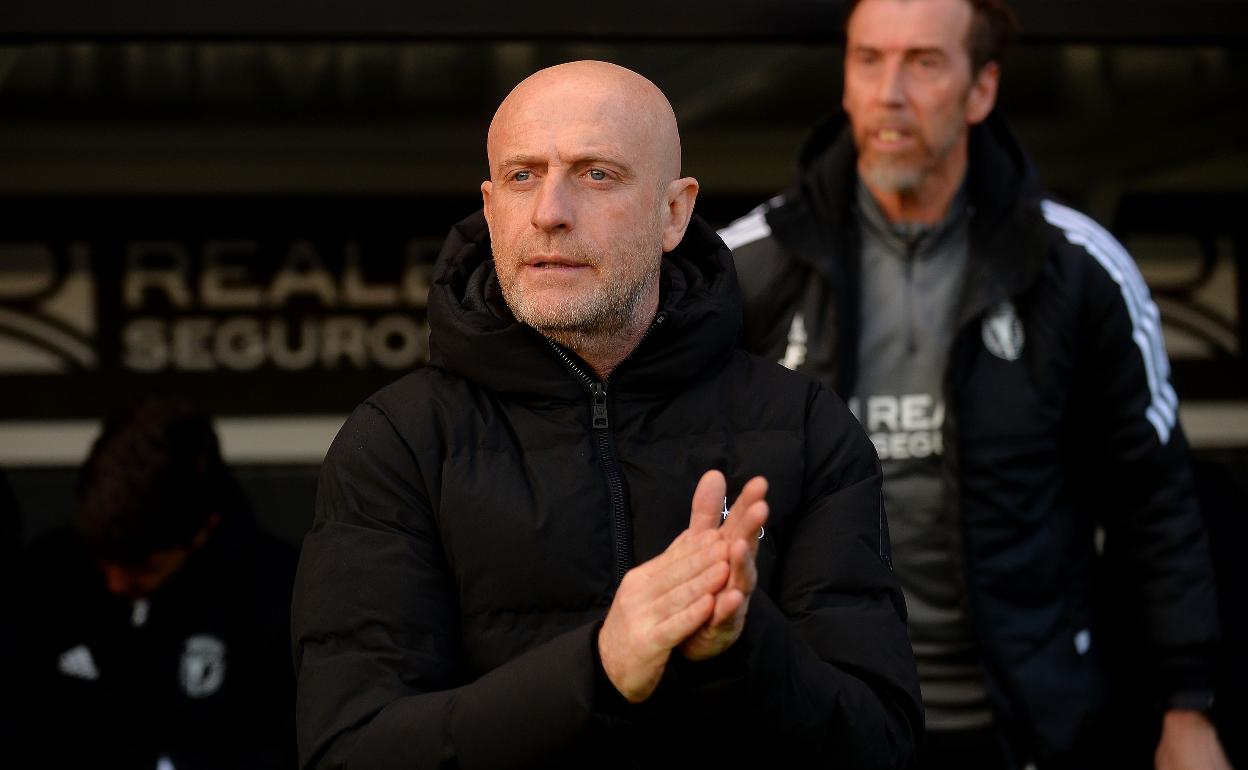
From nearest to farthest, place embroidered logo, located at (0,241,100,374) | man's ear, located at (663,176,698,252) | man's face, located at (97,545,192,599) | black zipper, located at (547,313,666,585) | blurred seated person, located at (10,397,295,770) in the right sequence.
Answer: black zipper, located at (547,313,666,585)
man's ear, located at (663,176,698,252)
blurred seated person, located at (10,397,295,770)
man's face, located at (97,545,192,599)
embroidered logo, located at (0,241,100,374)

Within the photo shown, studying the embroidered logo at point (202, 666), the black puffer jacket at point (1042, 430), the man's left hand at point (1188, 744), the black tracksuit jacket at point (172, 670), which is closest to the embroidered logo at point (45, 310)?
the black tracksuit jacket at point (172, 670)

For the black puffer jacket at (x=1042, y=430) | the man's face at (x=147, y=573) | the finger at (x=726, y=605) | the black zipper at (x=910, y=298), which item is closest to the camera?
the finger at (x=726, y=605)

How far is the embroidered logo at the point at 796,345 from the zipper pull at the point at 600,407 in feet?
3.48

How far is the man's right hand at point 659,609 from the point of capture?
58.4 inches

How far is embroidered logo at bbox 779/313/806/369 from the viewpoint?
9.25 ft

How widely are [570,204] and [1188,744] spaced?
1.64 m

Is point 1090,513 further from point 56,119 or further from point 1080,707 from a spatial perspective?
point 56,119

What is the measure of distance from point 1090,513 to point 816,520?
1313 mm

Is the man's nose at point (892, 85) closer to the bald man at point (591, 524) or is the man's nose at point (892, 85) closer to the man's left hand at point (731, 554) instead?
the bald man at point (591, 524)

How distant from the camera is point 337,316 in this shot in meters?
4.70

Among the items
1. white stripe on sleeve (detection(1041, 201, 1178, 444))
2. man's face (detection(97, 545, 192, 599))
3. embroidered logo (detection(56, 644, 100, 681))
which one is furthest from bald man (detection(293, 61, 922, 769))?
embroidered logo (detection(56, 644, 100, 681))

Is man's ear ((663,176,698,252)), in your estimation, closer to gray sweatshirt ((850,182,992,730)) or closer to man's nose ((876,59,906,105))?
gray sweatshirt ((850,182,992,730))

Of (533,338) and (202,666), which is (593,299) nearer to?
(533,338)

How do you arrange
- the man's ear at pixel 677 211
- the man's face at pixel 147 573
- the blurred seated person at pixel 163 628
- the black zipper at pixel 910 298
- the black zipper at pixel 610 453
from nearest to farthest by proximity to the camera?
the black zipper at pixel 610 453, the man's ear at pixel 677 211, the black zipper at pixel 910 298, the blurred seated person at pixel 163 628, the man's face at pixel 147 573
